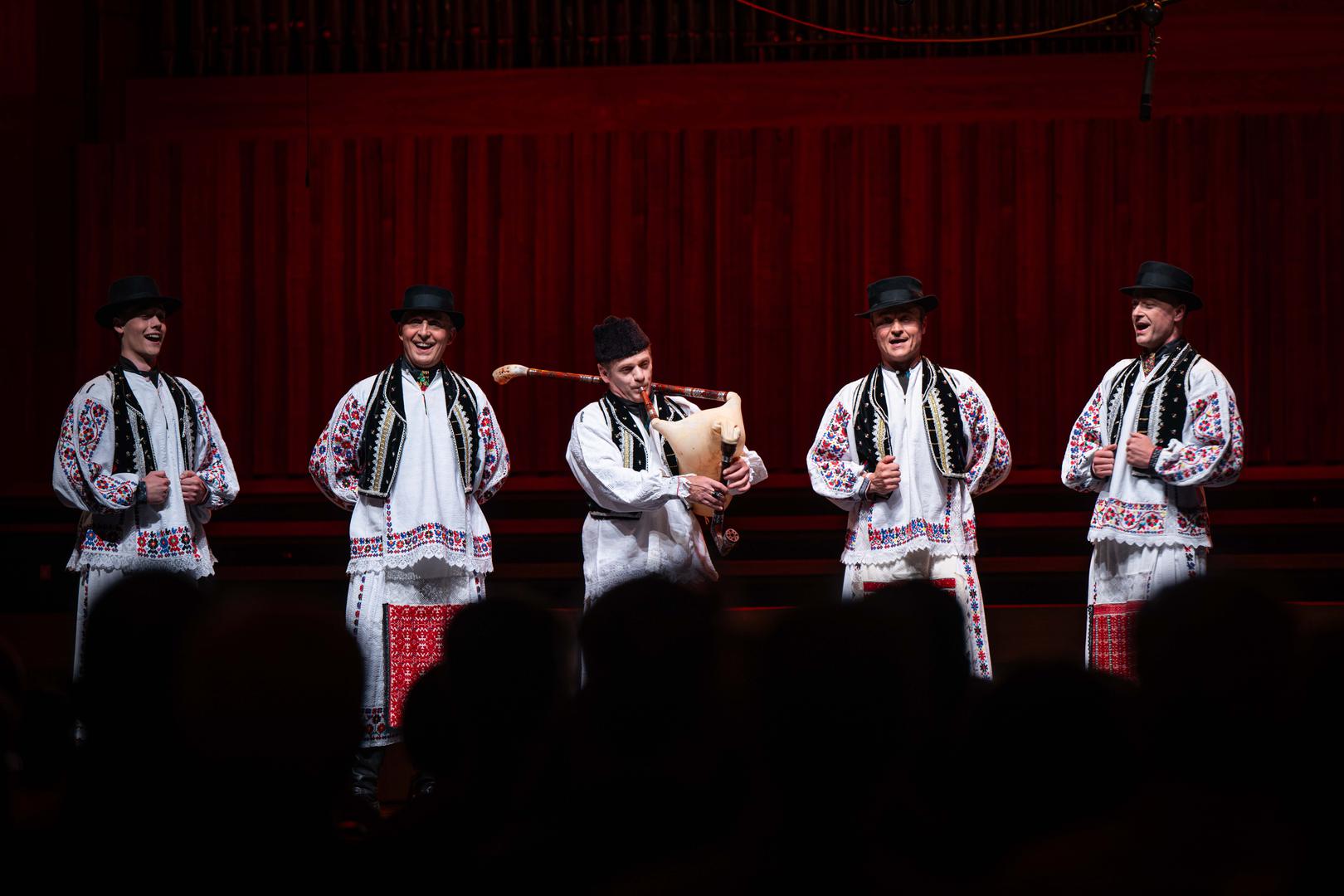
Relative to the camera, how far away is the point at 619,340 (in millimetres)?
3838

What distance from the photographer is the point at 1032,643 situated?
5.36 m

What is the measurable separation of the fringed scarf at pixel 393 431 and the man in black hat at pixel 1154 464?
1.85 metres

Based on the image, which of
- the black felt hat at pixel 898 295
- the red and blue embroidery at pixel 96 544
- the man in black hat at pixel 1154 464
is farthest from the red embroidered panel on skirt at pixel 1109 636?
the red and blue embroidery at pixel 96 544

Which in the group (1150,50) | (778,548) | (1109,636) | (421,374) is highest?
(1150,50)

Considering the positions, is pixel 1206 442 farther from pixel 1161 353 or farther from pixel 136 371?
pixel 136 371

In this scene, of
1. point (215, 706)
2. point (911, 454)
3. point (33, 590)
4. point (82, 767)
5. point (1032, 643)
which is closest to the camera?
point (215, 706)

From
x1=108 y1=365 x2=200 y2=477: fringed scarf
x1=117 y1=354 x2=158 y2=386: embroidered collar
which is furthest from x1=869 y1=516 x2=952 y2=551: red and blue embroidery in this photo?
x1=117 y1=354 x2=158 y2=386: embroidered collar

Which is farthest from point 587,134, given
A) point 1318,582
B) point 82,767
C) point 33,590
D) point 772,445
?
point 82,767

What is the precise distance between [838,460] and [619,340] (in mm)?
759

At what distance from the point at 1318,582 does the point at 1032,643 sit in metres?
1.39

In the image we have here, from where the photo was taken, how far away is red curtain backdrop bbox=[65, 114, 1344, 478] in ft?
22.7

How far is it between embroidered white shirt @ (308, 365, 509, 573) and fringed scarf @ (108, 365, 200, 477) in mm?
482

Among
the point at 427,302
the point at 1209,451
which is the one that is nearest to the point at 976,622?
the point at 1209,451

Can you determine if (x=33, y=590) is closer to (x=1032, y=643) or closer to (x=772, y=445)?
(x=772, y=445)
